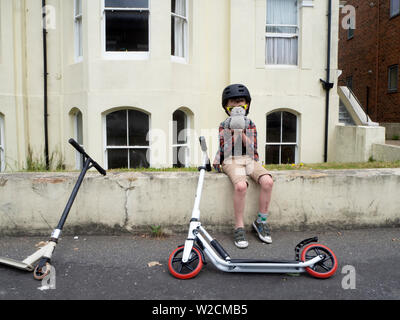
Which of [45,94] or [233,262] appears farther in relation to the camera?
[45,94]

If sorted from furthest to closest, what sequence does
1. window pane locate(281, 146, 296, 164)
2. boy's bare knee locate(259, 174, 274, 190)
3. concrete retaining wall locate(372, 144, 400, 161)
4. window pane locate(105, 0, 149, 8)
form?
window pane locate(281, 146, 296, 164)
window pane locate(105, 0, 149, 8)
concrete retaining wall locate(372, 144, 400, 161)
boy's bare knee locate(259, 174, 274, 190)

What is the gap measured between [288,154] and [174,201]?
7148mm

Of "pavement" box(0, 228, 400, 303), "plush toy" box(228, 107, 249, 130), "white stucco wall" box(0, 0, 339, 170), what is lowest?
"pavement" box(0, 228, 400, 303)

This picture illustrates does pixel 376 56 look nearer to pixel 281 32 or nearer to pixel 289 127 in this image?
pixel 281 32

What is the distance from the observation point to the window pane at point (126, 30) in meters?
9.37

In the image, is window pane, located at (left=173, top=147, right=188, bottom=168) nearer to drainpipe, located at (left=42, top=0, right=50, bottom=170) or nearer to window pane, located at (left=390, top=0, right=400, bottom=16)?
drainpipe, located at (left=42, top=0, right=50, bottom=170)

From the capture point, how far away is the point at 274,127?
10.9 meters

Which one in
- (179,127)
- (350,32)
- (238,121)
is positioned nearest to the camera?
(238,121)

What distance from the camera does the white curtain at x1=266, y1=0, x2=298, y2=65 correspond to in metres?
10.7

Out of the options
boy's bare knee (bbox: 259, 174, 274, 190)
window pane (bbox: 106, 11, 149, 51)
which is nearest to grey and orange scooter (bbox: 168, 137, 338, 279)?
boy's bare knee (bbox: 259, 174, 274, 190)

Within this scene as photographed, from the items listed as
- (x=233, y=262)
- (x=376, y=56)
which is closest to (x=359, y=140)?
(x=233, y=262)

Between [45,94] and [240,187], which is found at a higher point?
[45,94]

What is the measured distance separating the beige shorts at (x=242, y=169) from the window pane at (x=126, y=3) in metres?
6.33

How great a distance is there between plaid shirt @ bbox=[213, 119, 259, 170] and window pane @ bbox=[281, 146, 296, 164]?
6.77 meters
